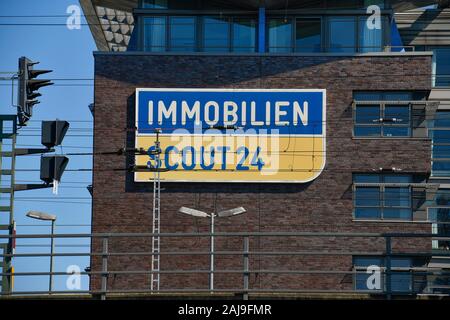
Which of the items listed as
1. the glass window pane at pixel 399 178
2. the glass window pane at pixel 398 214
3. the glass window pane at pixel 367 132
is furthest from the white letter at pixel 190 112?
the glass window pane at pixel 398 214

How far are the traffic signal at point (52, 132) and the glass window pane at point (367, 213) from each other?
2832 cm

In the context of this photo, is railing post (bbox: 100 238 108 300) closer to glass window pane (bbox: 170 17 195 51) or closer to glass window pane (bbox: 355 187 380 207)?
glass window pane (bbox: 355 187 380 207)

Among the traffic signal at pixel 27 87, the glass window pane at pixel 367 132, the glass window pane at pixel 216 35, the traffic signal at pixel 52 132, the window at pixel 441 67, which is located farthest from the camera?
the window at pixel 441 67

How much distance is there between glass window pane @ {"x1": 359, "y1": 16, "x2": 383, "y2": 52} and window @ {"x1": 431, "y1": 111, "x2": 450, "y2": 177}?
5285 mm

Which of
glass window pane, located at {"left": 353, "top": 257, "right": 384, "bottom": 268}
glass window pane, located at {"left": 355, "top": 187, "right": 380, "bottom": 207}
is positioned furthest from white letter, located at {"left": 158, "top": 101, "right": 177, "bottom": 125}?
glass window pane, located at {"left": 353, "top": 257, "right": 384, "bottom": 268}

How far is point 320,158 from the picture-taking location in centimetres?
5206

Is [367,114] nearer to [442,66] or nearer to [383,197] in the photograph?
[383,197]

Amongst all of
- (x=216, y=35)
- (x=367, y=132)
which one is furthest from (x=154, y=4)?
(x=367, y=132)

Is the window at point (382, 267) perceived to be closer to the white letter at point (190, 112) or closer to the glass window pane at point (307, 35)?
the white letter at point (190, 112)

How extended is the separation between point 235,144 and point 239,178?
1.48 metres

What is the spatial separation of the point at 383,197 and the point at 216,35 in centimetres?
979

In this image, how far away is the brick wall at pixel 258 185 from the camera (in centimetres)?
5116

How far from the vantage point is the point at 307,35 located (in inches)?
2073
